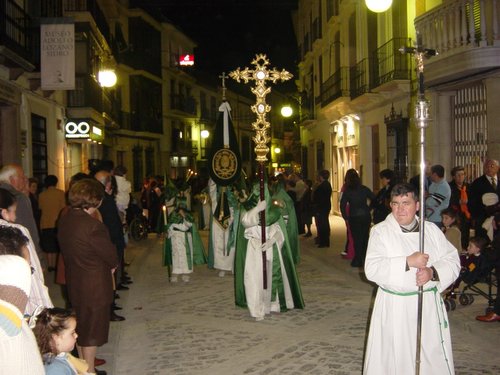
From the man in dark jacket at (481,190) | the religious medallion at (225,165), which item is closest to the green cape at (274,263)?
the religious medallion at (225,165)

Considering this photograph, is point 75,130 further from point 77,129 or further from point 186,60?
→ point 186,60

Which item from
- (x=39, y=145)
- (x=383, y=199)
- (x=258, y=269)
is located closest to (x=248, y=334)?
(x=258, y=269)

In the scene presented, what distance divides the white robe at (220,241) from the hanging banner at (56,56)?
5195 mm

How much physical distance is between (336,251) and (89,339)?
32.6 feet

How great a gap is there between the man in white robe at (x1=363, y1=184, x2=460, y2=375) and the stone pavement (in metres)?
1.75

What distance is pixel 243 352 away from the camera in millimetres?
7059

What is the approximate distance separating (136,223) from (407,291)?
1446cm

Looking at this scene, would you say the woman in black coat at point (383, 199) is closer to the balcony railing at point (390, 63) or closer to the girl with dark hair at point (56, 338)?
the balcony railing at point (390, 63)

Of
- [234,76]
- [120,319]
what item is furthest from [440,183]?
[120,319]

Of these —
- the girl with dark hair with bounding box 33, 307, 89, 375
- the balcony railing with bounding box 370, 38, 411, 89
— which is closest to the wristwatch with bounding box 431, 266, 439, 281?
the girl with dark hair with bounding box 33, 307, 89, 375

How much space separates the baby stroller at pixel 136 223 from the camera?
18250 mm

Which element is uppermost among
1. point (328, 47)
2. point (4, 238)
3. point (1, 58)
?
point (328, 47)

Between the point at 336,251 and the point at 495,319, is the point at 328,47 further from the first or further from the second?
the point at 495,319

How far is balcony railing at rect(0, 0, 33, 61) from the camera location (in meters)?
13.4
